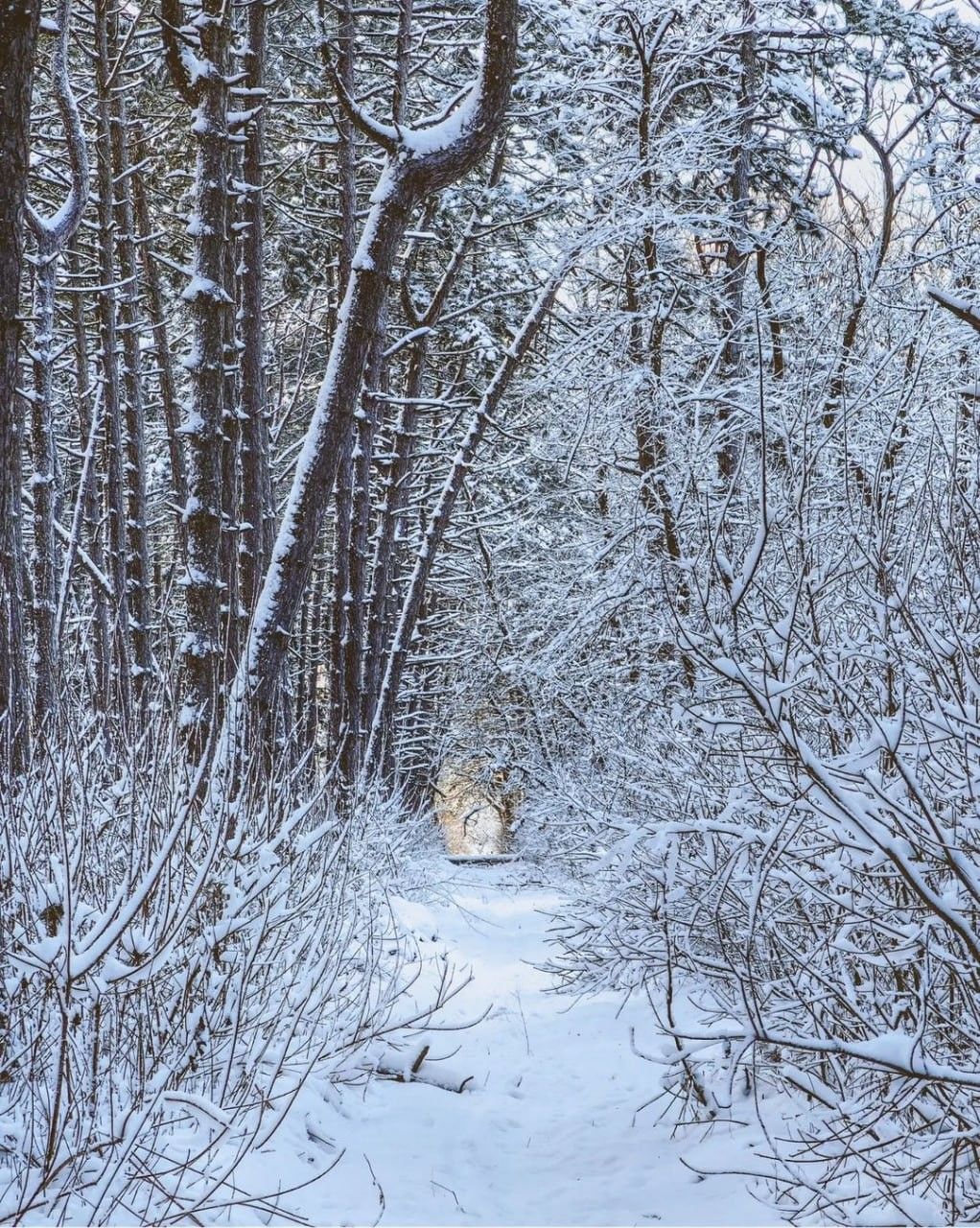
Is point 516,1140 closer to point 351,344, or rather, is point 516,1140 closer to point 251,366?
point 351,344

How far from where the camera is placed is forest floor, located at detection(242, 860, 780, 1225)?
16.6 ft

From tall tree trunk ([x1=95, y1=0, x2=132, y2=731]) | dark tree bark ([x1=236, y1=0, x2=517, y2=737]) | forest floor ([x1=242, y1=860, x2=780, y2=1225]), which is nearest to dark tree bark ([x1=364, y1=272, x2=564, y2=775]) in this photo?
tall tree trunk ([x1=95, y1=0, x2=132, y2=731])

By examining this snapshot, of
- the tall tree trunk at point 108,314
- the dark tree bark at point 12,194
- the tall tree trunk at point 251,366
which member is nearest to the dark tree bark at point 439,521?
the tall tree trunk at point 108,314

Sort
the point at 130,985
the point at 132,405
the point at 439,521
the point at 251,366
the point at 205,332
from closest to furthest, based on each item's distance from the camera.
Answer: the point at 130,985
the point at 205,332
the point at 251,366
the point at 132,405
the point at 439,521

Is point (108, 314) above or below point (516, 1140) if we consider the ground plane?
above

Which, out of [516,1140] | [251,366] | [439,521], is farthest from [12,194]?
[439,521]

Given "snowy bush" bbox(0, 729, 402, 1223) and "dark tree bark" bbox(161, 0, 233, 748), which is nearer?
"snowy bush" bbox(0, 729, 402, 1223)

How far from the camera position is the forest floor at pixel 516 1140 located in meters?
5.07

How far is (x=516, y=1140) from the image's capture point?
21.2 ft

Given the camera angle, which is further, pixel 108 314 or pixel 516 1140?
pixel 108 314

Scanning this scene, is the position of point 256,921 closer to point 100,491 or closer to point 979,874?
point 979,874

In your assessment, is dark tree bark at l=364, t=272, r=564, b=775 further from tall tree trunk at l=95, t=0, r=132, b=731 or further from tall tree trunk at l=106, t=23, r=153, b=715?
tall tree trunk at l=95, t=0, r=132, b=731

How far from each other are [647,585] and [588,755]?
1437 mm

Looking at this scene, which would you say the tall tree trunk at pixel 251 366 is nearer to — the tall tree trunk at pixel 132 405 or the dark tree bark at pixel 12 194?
the tall tree trunk at pixel 132 405
